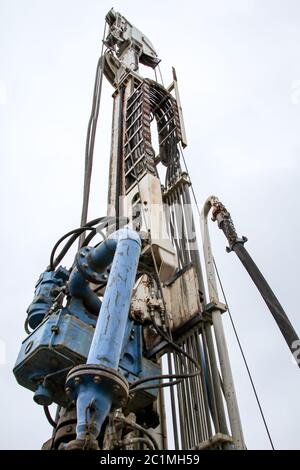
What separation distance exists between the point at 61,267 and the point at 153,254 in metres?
0.85

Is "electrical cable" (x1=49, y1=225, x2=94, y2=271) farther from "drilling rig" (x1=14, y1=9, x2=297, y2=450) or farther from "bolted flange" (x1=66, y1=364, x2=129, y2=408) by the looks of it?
"bolted flange" (x1=66, y1=364, x2=129, y2=408)

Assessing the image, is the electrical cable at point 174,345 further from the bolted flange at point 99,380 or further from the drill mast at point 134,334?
the bolted flange at point 99,380

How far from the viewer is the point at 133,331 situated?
11.7 ft

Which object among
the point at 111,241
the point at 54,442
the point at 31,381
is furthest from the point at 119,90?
the point at 54,442

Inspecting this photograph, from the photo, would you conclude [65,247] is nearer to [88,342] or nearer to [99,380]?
[88,342]

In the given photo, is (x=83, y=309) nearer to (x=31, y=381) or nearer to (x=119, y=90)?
(x=31, y=381)

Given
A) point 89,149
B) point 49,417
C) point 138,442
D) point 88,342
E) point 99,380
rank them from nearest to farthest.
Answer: point 99,380, point 138,442, point 88,342, point 49,417, point 89,149

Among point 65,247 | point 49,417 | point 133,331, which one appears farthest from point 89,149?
point 49,417

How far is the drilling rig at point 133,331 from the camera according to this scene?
224cm

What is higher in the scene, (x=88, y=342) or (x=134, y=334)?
(x=134, y=334)

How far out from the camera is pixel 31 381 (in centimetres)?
310

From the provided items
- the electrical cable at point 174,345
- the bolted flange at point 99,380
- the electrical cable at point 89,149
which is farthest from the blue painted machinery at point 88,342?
the electrical cable at point 89,149

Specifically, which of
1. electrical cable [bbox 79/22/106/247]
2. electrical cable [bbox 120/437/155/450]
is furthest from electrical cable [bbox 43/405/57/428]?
electrical cable [bbox 79/22/106/247]
